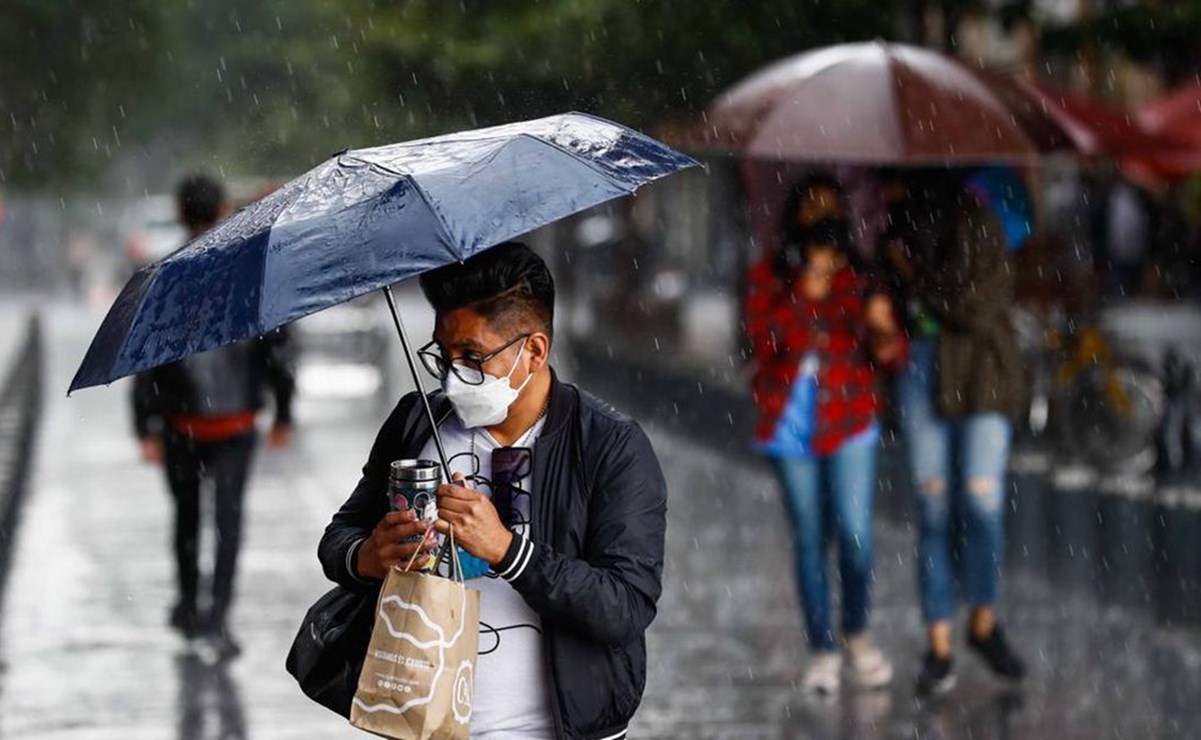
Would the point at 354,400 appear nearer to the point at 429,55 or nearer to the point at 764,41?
the point at 429,55

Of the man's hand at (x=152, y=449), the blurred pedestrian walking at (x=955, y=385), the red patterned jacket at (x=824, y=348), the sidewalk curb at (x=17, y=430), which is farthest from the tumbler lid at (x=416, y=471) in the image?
the sidewalk curb at (x=17, y=430)

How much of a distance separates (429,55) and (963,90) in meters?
15.0

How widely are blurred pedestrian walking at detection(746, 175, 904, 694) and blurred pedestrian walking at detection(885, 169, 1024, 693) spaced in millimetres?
188

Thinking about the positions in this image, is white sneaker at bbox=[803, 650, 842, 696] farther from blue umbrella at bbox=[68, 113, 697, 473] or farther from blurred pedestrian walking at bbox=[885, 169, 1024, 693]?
blue umbrella at bbox=[68, 113, 697, 473]

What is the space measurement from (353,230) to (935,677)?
4.79 metres

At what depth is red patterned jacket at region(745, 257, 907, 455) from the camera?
309 inches

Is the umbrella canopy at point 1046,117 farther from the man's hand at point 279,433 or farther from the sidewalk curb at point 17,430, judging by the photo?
the sidewalk curb at point 17,430

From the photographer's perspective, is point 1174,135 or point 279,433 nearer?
point 279,433

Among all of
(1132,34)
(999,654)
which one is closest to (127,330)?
(999,654)

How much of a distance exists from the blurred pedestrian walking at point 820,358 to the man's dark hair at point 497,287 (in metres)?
4.13

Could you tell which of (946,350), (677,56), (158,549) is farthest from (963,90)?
(677,56)

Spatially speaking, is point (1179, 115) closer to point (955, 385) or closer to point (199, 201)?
point (955, 385)

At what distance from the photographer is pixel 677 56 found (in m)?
17.7

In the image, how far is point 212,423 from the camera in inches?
346
